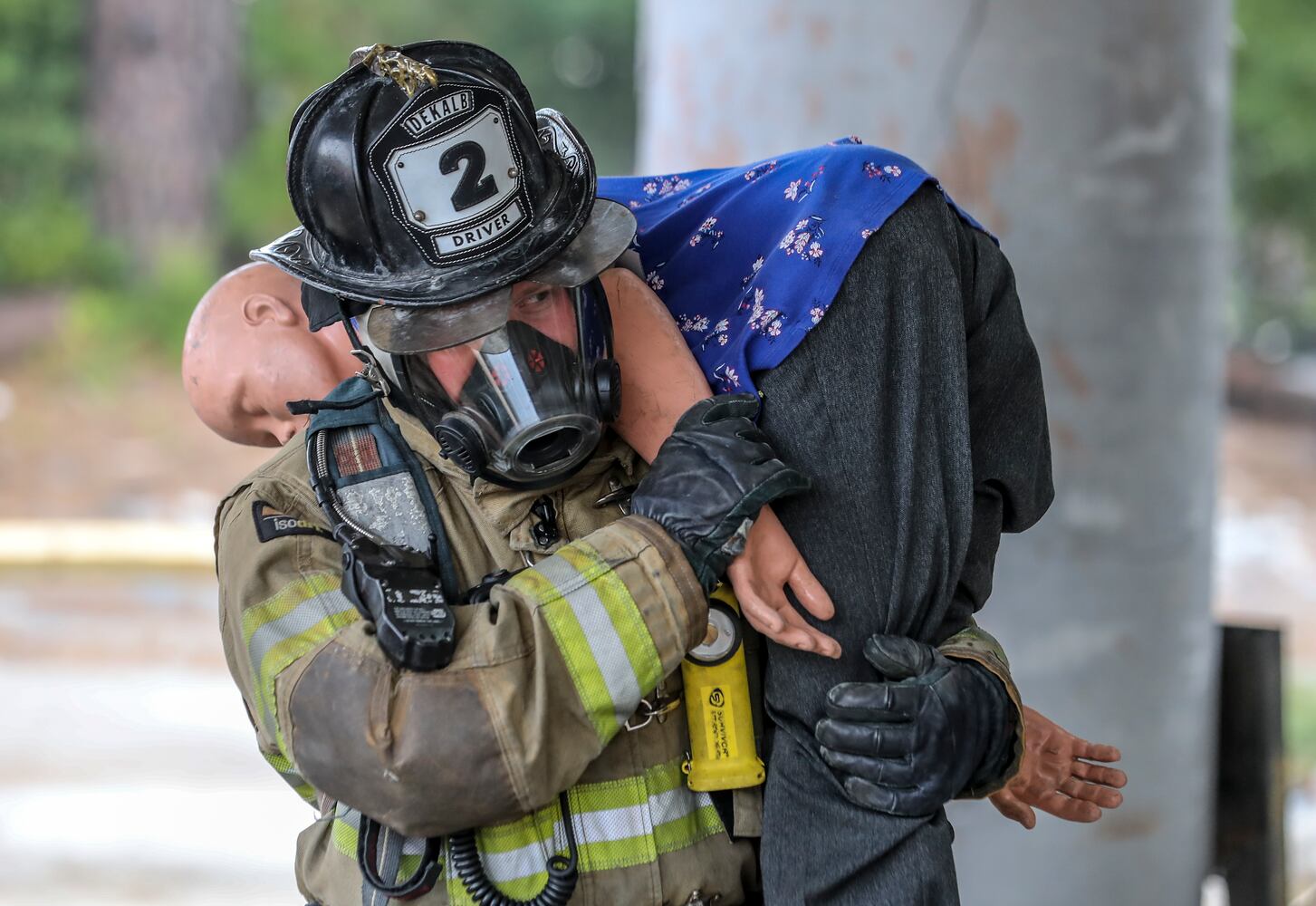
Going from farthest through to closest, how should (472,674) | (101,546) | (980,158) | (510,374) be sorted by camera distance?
(101,546) → (980,158) → (510,374) → (472,674)

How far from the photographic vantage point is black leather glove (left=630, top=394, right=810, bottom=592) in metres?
1.49

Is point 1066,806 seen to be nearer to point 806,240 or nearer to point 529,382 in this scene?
point 806,240

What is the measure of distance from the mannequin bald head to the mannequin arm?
1.60ft

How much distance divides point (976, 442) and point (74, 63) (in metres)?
12.0

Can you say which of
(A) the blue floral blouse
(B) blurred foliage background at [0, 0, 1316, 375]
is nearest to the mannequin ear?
(A) the blue floral blouse

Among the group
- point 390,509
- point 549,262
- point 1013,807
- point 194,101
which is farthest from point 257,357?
point 194,101

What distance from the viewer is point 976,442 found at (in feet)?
6.15

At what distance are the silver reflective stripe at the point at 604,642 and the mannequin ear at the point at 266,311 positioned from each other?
0.76m

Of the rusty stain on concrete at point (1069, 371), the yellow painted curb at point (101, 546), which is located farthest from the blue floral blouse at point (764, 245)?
the yellow painted curb at point (101, 546)

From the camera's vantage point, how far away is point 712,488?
1492 mm

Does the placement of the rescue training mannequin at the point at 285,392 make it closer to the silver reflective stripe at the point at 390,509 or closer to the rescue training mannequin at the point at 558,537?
the rescue training mannequin at the point at 558,537

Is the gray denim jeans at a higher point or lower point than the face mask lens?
lower

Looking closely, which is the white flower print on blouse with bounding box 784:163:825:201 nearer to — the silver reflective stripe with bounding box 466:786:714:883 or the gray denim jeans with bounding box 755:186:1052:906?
the gray denim jeans with bounding box 755:186:1052:906

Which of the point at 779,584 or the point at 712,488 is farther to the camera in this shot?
the point at 779,584
